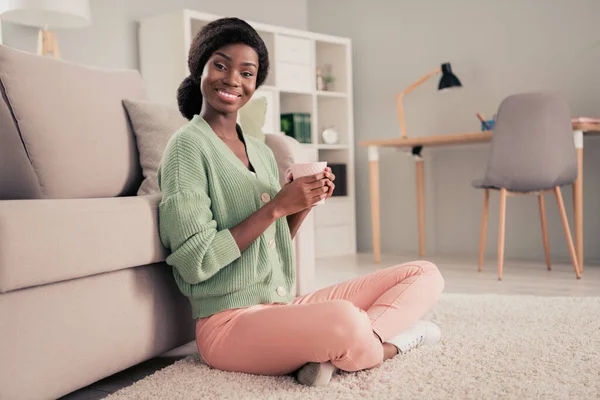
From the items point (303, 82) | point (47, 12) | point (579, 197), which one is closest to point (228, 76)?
point (47, 12)

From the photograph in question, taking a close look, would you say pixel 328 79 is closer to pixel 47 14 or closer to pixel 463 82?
pixel 463 82

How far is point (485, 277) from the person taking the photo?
3.22m

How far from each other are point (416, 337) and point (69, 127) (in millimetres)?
1134

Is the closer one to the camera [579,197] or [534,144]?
[534,144]

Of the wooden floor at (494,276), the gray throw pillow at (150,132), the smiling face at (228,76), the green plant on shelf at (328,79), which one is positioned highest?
the green plant on shelf at (328,79)

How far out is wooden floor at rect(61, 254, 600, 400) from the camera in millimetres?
2717

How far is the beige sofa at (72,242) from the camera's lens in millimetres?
1197

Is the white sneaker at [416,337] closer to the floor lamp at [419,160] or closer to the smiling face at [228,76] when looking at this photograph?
the smiling face at [228,76]

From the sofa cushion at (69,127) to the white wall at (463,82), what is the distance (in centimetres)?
263

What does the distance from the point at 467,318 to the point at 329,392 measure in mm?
A: 920

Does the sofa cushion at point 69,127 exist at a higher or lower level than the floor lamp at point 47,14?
lower

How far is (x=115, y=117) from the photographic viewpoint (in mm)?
2131

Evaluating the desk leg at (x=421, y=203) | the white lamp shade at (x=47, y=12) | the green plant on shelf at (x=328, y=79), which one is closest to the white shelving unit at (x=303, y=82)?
the green plant on shelf at (x=328, y=79)

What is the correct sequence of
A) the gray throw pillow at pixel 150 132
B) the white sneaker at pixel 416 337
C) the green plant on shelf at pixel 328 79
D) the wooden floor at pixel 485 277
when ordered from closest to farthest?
1. the white sneaker at pixel 416 337
2. the gray throw pillow at pixel 150 132
3. the wooden floor at pixel 485 277
4. the green plant on shelf at pixel 328 79
